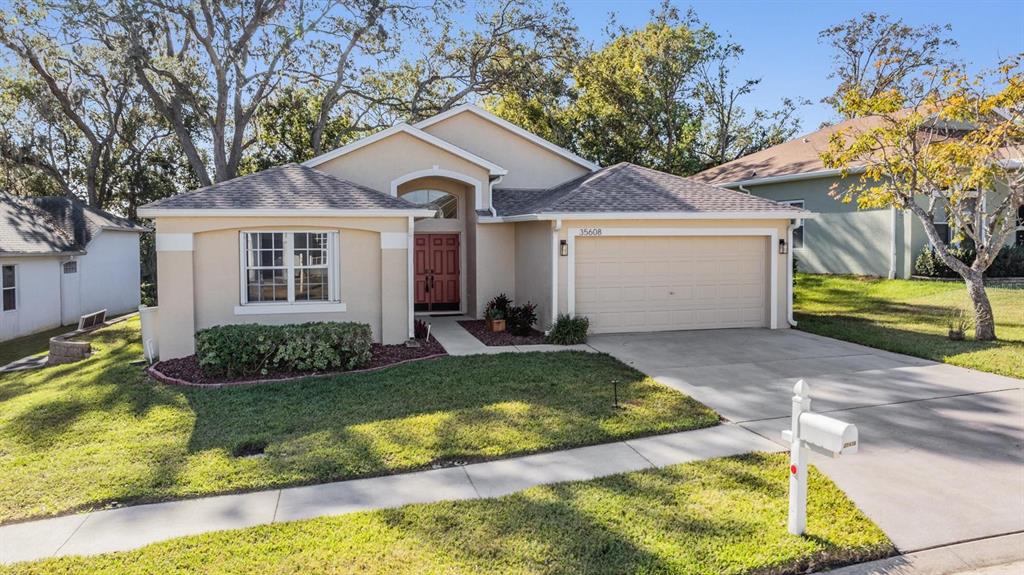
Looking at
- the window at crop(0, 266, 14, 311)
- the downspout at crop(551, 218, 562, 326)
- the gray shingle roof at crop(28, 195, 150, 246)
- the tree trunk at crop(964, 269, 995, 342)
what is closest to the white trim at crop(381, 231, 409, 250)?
the downspout at crop(551, 218, 562, 326)

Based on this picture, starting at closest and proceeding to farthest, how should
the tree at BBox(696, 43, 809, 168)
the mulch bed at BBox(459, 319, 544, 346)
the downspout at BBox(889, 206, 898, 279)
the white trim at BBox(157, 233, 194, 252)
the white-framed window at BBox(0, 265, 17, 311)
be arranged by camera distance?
1. the white trim at BBox(157, 233, 194, 252)
2. the mulch bed at BBox(459, 319, 544, 346)
3. the white-framed window at BBox(0, 265, 17, 311)
4. the downspout at BBox(889, 206, 898, 279)
5. the tree at BBox(696, 43, 809, 168)

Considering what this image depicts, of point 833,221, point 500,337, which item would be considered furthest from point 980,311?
point 500,337

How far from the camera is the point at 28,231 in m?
19.8

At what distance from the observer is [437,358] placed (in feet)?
37.4

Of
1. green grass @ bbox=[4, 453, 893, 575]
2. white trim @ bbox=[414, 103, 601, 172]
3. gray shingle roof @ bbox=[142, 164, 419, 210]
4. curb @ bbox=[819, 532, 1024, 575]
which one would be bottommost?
curb @ bbox=[819, 532, 1024, 575]

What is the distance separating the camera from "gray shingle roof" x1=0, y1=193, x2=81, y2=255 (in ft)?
60.7

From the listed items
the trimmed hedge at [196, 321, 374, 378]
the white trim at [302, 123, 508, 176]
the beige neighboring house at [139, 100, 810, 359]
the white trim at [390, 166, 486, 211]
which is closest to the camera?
the trimmed hedge at [196, 321, 374, 378]

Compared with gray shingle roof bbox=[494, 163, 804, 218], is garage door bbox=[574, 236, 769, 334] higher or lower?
lower

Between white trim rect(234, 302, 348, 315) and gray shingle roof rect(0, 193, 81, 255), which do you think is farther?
gray shingle roof rect(0, 193, 81, 255)

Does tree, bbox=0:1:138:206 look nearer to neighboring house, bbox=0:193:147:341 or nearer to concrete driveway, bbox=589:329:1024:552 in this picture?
neighboring house, bbox=0:193:147:341

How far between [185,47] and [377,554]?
24.6m

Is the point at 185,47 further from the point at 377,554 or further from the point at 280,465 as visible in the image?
the point at 377,554

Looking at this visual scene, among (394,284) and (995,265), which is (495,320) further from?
(995,265)

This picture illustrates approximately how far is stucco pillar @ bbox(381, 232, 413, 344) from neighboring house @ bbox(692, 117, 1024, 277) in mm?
12317
